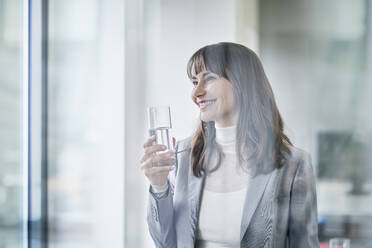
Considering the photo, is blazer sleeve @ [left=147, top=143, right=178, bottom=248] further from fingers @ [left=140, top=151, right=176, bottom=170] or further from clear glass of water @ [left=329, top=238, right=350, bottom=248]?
clear glass of water @ [left=329, top=238, right=350, bottom=248]

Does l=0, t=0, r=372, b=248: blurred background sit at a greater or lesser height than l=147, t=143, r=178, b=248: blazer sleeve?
greater

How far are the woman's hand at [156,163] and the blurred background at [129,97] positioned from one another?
0.03 meters

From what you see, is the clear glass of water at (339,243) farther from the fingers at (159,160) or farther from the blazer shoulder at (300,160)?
the fingers at (159,160)

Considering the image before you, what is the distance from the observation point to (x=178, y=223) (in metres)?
0.85

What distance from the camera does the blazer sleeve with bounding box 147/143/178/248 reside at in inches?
Result: 34.0

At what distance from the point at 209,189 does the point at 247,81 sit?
250mm

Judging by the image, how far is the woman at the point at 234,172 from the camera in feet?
2.61

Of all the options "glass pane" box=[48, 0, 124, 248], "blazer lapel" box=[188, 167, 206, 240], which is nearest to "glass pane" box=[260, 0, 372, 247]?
"blazer lapel" box=[188, 167, 206, 240]

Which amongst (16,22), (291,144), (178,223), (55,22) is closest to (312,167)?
(291,144)

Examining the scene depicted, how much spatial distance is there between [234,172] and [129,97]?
1.17 ft

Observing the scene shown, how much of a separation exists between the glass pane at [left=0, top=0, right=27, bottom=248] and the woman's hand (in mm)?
545

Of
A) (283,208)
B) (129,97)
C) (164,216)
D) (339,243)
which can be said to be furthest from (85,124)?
(339,243)

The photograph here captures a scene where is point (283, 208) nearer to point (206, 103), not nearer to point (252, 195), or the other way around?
point (252, 195)

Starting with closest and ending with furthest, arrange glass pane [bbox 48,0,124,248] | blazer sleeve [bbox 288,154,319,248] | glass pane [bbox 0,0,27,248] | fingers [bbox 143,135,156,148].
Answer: blazer sleeve [bbox 288,154,319,248], fingers [bbox 143,135,156,148], glass pane [bbox 48,0,124,248], glass pane [bbox 0,0,27,248]
